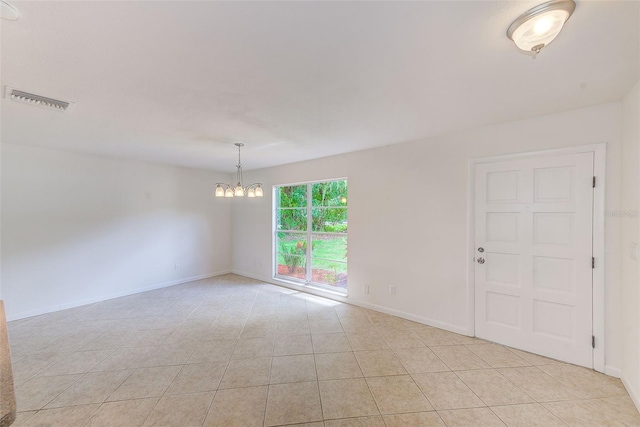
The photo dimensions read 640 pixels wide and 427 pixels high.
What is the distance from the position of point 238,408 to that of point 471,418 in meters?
1.76

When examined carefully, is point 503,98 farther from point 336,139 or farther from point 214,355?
point 214,355

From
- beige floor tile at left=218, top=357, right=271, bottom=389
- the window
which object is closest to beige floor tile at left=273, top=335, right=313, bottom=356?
beige floor tile at left=218, top=357, right=271, bottom=389

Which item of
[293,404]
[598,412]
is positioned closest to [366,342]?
[293,404]

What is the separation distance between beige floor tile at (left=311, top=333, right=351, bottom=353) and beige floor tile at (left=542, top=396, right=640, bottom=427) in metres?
1.73

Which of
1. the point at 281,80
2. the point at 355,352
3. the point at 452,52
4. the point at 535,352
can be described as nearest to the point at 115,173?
the point at 281,80

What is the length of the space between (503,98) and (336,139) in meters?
1.83

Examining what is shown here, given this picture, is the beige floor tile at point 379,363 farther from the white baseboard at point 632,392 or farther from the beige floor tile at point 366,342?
the white baseboard at point 632,392

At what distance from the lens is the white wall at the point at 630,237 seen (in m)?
1.93

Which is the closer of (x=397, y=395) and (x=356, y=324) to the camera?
(x=397, y=395)

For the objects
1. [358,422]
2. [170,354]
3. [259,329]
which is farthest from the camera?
[259,329]

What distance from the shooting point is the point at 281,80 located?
183 cm

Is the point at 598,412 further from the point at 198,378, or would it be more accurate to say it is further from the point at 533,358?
the point at 198,378

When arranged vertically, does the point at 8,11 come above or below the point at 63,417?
above

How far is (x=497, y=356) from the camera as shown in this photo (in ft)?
8.36
